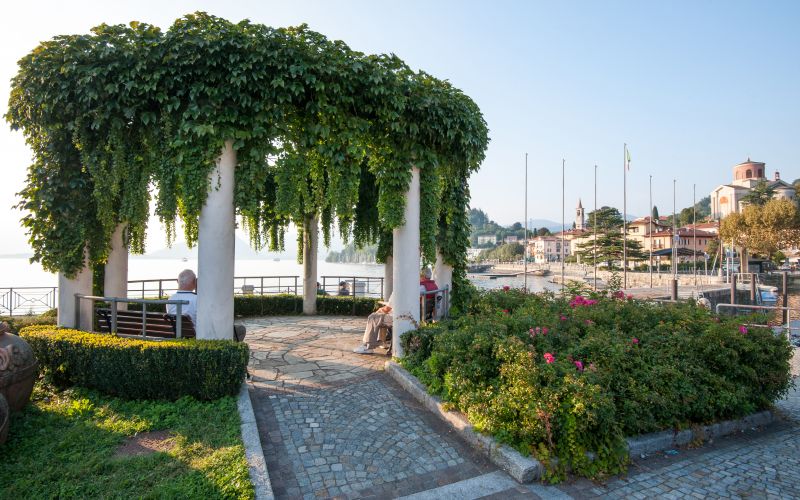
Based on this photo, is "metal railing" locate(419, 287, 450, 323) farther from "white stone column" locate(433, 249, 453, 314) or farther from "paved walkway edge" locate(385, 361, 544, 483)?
"paved walkway edge" locate(385, 361, 544, 483)

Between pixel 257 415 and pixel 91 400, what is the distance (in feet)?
7.05

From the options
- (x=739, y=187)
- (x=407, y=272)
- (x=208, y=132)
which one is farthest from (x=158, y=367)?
(x=739, y=187)

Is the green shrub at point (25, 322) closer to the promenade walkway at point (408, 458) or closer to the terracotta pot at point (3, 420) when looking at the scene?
the terracotta pot at point (3, 420)

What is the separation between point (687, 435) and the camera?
14.2 feet

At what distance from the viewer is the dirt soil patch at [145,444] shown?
3828 millimetres

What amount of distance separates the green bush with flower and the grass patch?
2429mm

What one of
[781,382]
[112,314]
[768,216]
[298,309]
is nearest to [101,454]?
[112,314]

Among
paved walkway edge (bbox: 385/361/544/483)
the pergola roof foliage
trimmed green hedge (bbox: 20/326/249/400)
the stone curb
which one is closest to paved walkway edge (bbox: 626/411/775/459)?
the stone curb

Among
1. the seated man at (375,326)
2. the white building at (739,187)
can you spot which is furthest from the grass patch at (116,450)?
the white building at (739,187)

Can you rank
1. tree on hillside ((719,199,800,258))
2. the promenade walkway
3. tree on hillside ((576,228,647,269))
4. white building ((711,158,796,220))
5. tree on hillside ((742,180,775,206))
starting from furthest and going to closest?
white building ((711,158,796,220))
tree on hillside ((742,180,775,206))
tree on hillside ((576,228,647,269))
tree on hillside ((719,199,800,258))
the promenade walkway

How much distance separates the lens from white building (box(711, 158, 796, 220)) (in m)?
76.1

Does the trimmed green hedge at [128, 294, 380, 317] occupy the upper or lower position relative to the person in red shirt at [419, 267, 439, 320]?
lower

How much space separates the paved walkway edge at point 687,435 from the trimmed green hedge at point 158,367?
453 centimetres

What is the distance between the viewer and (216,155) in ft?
19.0
